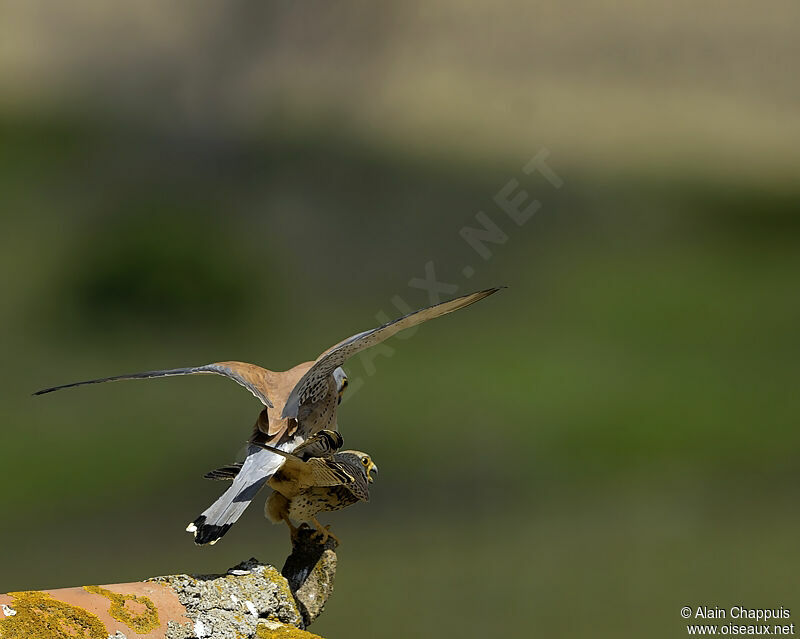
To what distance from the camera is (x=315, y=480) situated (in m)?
1.28

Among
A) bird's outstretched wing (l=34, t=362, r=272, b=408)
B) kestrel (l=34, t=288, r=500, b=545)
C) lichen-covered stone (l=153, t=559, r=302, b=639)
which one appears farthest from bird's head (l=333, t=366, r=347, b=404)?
lichen-covered stone (l=153, t=559, r=302, b=639)

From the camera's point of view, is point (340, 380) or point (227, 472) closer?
point (227, 472)

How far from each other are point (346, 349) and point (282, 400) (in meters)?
0.13

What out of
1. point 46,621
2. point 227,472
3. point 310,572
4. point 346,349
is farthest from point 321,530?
point 46,621

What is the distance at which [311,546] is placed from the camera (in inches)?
53.2

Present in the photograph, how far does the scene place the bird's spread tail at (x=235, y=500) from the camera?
3.72 feet

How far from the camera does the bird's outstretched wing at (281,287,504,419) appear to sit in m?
1.15

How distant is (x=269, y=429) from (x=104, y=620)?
31 cm

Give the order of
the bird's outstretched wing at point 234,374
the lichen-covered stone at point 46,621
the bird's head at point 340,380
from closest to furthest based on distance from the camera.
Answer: the lichen-covered stone at point 46,621 < the bird's outstretched wing at point 234,374 < the bird's head at point 340,380

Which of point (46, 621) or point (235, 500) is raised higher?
point (235, 500)

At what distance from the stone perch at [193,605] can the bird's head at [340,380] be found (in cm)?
20

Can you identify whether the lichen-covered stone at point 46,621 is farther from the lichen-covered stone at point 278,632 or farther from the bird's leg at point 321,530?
the bird's leg at point 321,530

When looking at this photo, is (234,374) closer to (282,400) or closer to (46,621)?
(282,400)

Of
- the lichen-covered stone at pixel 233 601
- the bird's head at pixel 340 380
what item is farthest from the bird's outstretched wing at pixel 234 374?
the lichen-covered stone at pixel 233 601
